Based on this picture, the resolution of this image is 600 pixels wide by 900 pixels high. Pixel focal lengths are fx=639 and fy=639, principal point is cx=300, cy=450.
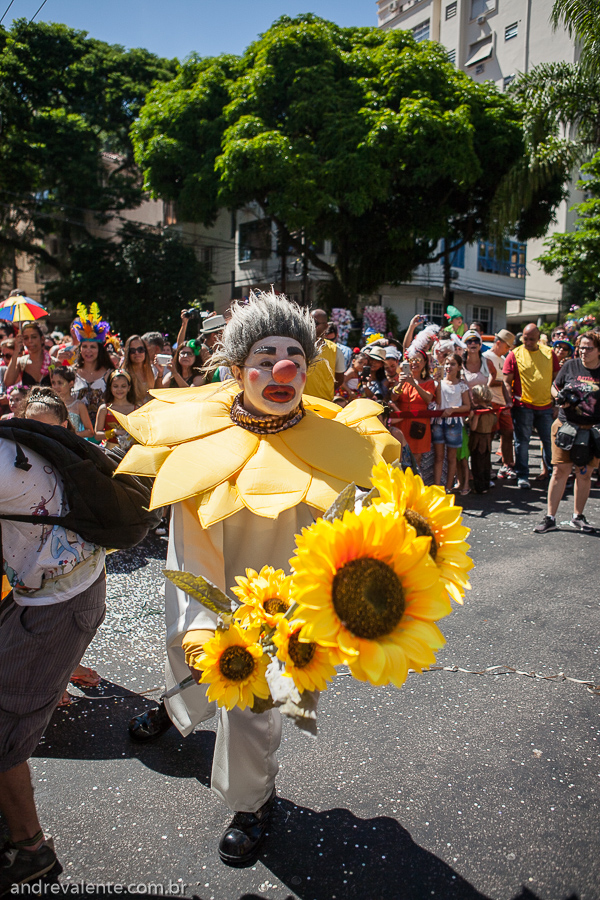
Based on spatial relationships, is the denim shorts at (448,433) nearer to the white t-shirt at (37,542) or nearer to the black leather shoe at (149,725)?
the black leather shoe at (149,725)

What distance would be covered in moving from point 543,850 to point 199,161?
1924 centimetres

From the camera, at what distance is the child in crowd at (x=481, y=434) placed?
740 centimetres

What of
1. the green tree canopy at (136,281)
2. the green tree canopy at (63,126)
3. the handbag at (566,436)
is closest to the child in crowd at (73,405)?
the handbag at (566,436)

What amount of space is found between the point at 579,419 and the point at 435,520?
15.5ft

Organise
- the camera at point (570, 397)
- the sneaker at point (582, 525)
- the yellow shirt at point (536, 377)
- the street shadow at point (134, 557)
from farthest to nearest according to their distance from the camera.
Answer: the yellow shirt at point (536, 377) → the sneaker at point (582, 525) → the camera at point (570, 397) → the street shadow at point (134, 557)

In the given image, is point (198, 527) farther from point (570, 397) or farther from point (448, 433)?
point (448, 433)

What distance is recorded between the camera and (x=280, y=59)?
1739 cm

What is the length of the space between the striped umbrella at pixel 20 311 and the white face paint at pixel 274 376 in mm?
6159

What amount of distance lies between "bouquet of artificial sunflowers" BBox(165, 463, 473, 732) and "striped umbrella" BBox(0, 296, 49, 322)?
7.00 meters

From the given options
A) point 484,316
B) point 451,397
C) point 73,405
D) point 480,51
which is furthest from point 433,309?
point 73,405

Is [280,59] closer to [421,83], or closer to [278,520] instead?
[421,83]

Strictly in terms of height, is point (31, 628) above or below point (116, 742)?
above

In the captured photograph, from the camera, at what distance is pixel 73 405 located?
565 cm

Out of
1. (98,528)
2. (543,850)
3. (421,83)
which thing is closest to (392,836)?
(543,850)
